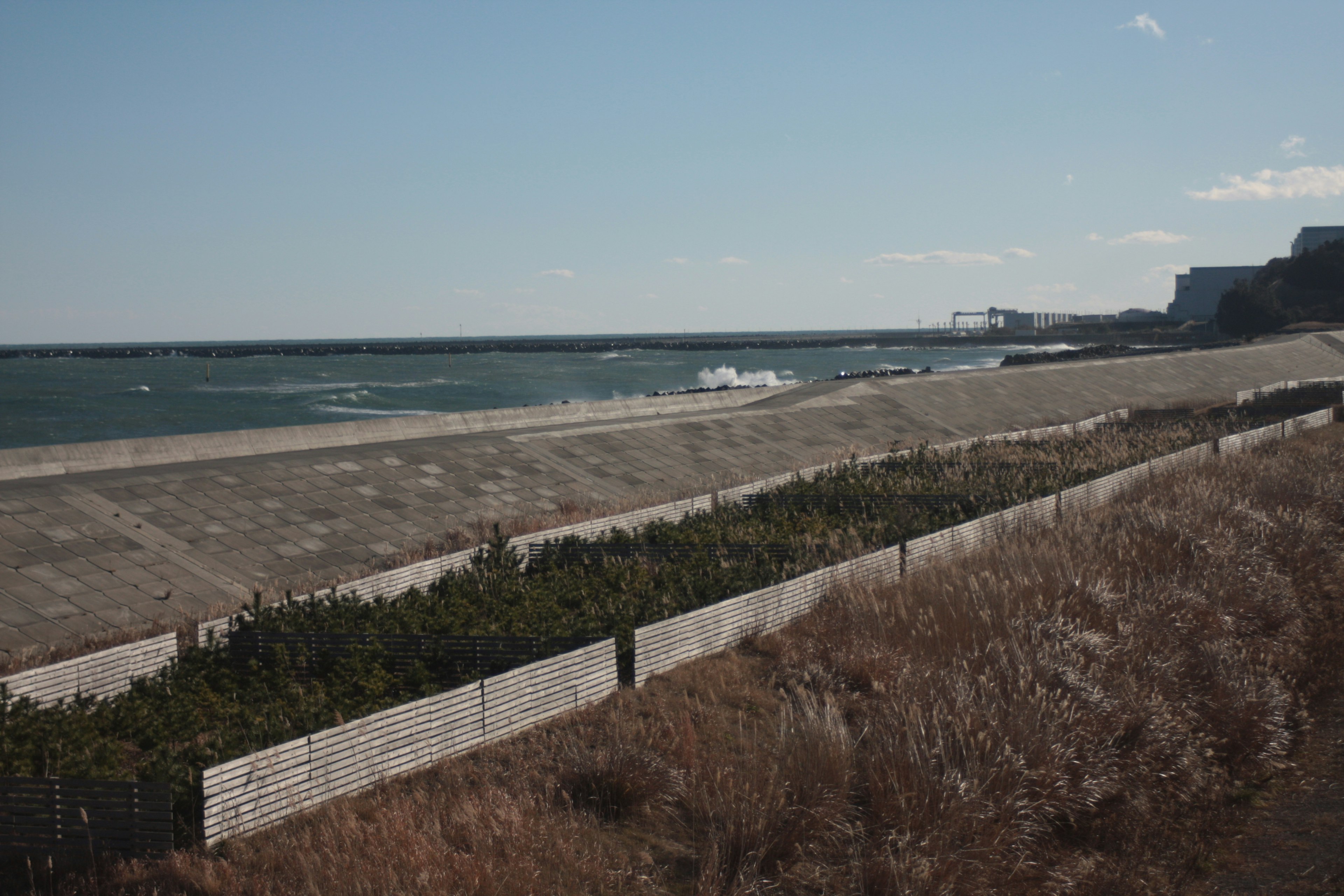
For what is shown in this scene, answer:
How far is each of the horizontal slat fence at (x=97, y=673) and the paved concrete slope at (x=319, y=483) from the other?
8.51ft

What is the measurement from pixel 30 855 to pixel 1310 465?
18.8 metres

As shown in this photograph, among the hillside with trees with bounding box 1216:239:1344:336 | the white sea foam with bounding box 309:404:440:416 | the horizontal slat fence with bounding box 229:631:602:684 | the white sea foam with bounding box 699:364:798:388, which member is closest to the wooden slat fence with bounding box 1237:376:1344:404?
the horizontal slat fence with bounding box 229:631:602:684

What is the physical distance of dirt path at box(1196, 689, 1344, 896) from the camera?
20.9ft

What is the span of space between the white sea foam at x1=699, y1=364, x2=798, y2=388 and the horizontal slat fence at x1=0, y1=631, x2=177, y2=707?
79.7m

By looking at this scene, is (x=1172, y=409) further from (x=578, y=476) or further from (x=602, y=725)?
(x=602, y=725)

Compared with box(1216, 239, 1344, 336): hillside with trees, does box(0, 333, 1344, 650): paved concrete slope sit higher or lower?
lower

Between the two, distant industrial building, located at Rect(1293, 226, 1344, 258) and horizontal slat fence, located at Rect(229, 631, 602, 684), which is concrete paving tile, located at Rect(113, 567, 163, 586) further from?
distant industrial building, located at Rect(1293, 226, 1344, 258)

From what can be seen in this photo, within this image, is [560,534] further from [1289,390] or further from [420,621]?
[1289,390]

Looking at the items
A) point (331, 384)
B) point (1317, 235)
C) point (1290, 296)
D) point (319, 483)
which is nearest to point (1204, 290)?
point (1317, 235)

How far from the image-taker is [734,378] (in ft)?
320

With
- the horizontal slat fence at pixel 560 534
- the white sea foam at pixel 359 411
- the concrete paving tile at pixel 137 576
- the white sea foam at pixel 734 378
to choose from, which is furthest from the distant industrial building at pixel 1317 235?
the concrete paving tile at pixel 137 576

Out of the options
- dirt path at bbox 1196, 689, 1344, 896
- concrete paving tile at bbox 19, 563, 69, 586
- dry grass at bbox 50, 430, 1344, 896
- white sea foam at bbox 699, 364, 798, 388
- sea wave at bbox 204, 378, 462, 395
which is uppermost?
sea wave at bbox 204, 378, 462, 395

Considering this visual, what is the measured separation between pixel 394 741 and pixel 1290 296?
12911 centimetres

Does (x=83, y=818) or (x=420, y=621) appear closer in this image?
(x=83, y=818)
